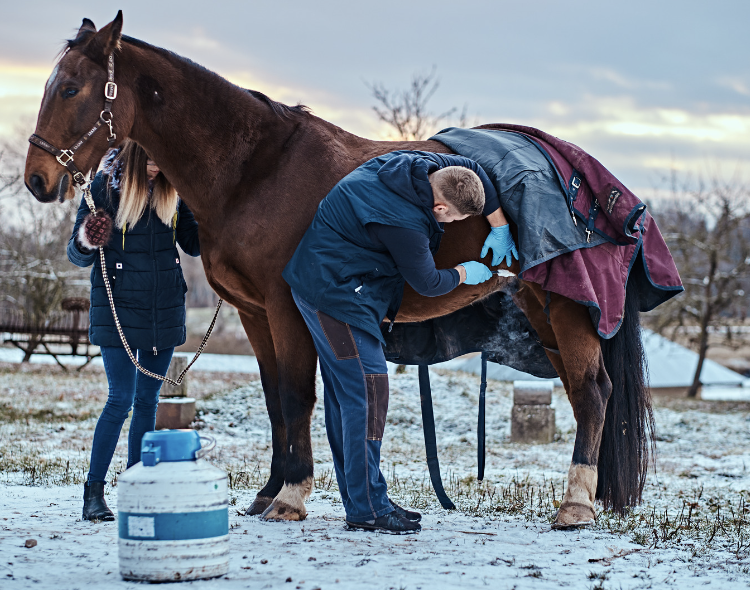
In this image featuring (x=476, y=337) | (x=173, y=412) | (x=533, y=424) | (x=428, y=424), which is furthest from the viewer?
(x=533, y=424)

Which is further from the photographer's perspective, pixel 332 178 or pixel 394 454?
pixel 394 454

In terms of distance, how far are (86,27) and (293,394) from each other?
2.14 meters

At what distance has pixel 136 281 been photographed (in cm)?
403

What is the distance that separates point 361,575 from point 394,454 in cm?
481

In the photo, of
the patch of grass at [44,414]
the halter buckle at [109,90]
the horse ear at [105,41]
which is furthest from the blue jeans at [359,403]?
the patch of grass at [44,414]

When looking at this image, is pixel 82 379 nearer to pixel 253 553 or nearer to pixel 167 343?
pixel 167 343

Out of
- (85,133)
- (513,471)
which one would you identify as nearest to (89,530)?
(85,133)

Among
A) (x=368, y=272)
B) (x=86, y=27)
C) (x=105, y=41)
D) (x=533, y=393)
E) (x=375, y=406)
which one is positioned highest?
(x=86, y=27)

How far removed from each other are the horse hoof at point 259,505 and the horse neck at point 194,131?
61.2 inches

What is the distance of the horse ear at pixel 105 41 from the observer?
3.58m

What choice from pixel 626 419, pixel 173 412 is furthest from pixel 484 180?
pixel 173 412

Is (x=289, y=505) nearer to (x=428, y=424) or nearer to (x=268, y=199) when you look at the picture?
(x=428, y=424)

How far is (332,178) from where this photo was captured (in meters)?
3.85

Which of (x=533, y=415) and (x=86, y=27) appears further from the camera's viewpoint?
(x=533, y=415)
